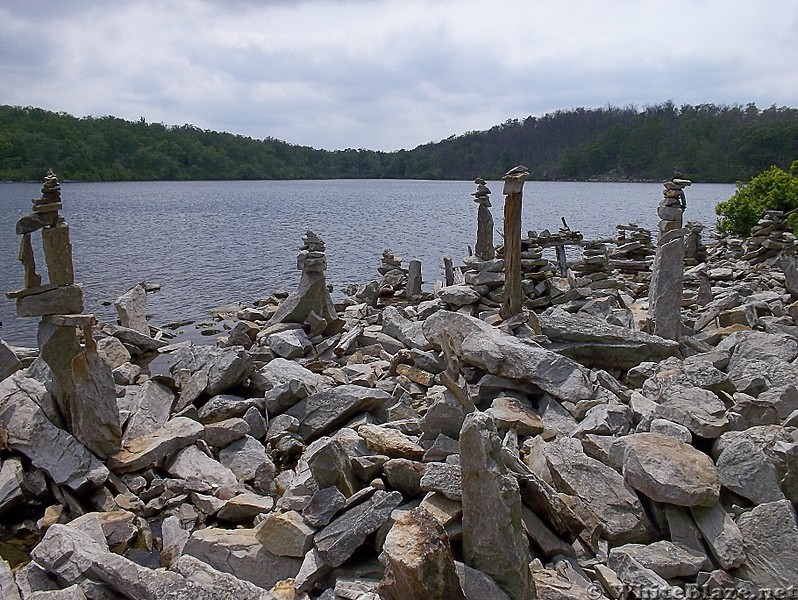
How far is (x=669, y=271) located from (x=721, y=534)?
6.41 meters

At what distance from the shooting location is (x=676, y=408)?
20.1ft

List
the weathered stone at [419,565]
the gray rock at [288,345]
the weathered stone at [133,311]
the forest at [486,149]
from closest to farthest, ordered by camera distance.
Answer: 1. the weathered stone at [419,565]
2. the gray rock at [288,345]
3. the weathered stone at [133,311]
4. the forest at [486,149]

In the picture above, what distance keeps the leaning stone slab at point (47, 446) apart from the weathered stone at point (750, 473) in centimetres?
615

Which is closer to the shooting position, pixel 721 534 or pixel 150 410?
pixel 721 534

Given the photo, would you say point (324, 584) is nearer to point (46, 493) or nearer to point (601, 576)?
point (601, 576)

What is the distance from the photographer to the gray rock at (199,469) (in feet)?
23.1

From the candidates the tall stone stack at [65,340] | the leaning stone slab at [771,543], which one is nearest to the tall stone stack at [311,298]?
the tall stone stack at [65,340]

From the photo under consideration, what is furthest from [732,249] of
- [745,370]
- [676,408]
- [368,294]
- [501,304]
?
[676,408]

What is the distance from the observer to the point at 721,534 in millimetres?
4816

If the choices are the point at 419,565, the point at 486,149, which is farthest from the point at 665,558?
the point at 486,149

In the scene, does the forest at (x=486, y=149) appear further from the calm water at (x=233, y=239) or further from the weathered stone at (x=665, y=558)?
the weathered stone at (x=665, y=558)

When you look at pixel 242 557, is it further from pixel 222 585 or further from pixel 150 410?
pixel 150 410

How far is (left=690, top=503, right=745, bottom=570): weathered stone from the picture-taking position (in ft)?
15.4

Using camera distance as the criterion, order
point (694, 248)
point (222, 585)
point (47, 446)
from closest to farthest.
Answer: point (222, 585) → point (47, 446) → point (694, 248)
